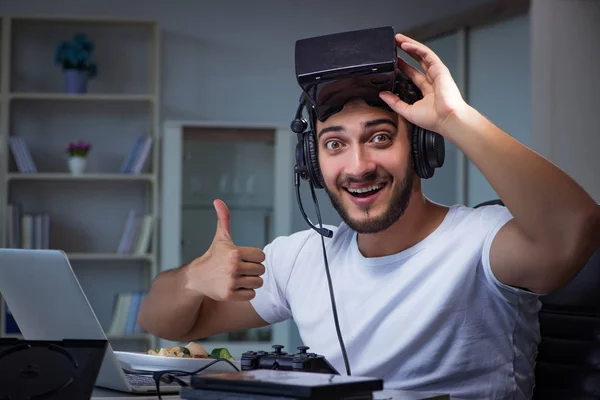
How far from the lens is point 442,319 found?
138 cm

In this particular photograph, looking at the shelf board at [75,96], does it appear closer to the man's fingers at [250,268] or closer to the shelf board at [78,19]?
the shelf board at [78,19]

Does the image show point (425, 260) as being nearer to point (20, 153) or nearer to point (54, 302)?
point (54, 302)

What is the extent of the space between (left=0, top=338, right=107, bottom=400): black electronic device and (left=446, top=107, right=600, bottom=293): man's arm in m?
0.61

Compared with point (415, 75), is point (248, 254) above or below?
below

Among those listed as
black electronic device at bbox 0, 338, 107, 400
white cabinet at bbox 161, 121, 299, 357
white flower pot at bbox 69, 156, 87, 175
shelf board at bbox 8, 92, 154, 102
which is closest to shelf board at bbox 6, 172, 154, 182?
white flower pot at bbox 69, 156, 87, 175

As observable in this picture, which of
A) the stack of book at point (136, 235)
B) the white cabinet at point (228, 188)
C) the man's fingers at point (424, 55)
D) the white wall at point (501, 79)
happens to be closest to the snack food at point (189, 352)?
the man's fingers at point (424, 55)

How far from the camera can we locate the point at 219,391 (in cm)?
84

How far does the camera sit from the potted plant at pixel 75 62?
4.42 meters

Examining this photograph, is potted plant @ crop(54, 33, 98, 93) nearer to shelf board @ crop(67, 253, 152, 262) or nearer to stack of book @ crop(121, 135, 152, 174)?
stack of book @ crop(121, 135, 152, 174)

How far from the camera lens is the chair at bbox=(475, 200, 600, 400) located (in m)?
1.44

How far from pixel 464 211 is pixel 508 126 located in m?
2.76

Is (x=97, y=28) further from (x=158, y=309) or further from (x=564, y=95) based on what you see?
(x=158, y=309)

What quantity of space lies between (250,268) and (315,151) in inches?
12.7

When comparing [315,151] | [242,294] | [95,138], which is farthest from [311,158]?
[95,138]
